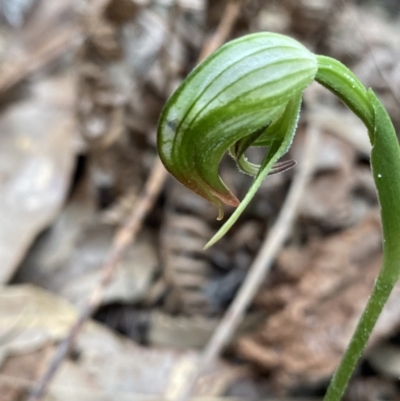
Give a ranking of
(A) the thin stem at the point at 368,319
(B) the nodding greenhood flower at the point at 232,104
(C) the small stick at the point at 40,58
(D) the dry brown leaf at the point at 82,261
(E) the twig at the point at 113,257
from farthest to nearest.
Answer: (C) the small stick at the point at 40,58
(D) the dry brown leaf at the point at 82,261
(E) the twig at the point at 113,257
(A) the thin stem at the point at 368,319
(B) the nodding greenhood flower at the point at 232,104

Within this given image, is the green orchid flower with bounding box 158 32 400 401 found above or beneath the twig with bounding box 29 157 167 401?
above

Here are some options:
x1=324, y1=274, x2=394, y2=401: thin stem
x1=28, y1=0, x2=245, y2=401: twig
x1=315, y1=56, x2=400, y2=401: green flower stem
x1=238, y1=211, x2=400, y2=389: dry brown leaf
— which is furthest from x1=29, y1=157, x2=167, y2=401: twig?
x1=315, y1=56, x2=400, y2=401: green flower stem

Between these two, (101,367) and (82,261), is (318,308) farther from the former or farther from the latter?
(82,261)

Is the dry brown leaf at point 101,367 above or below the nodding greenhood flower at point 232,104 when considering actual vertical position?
below

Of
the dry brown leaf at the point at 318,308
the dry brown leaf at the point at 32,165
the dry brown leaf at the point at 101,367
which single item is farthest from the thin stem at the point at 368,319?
the dry brown leaf at the point at 32,165

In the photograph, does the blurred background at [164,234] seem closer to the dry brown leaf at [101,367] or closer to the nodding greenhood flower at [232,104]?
the dry brown leaf at [101,367]

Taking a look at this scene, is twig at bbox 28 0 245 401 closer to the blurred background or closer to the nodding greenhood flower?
the blurred background
